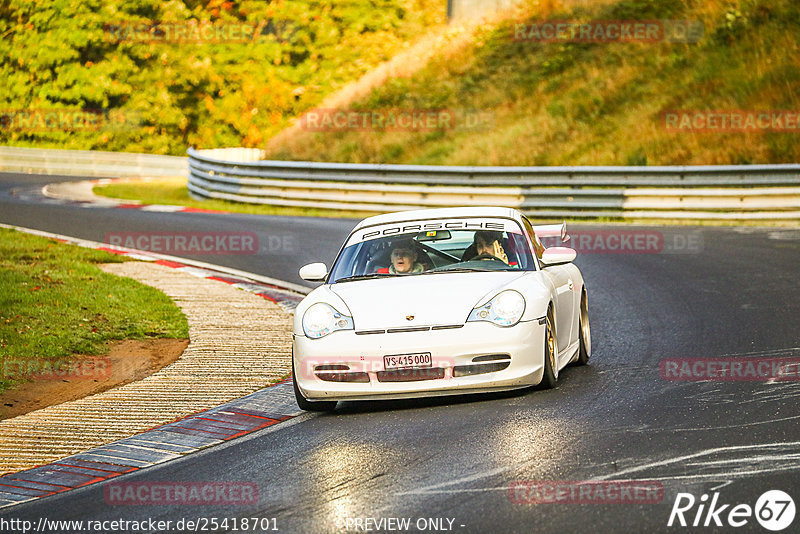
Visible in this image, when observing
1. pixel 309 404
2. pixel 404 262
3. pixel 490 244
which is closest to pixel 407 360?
pixel 309 404

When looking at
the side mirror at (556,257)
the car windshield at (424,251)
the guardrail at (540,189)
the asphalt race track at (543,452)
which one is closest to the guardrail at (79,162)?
the guardrail at (540,189)

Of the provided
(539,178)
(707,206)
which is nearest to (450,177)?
(539,178)

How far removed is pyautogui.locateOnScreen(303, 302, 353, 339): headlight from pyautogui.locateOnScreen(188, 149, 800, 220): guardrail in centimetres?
1551

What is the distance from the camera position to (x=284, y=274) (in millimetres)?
16812

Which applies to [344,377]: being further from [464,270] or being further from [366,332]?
[464,270]

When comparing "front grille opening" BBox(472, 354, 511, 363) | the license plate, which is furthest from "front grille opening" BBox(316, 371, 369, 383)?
"front grille opening" BBox(472, 354, 511, 363)

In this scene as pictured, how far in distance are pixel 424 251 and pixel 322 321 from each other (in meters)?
1.44

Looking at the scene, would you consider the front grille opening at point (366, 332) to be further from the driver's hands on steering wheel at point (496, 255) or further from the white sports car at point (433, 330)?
the driver's hands on steering wheel at point (496, 255)

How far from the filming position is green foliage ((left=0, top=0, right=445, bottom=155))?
55.5 meters

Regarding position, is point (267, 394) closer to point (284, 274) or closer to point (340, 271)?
point (340, 271)

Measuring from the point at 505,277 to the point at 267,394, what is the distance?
6.84 feet

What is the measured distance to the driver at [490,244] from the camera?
951 centimetres

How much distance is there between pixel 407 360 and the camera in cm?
819

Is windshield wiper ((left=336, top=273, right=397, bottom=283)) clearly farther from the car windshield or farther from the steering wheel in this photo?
the steering wheel
